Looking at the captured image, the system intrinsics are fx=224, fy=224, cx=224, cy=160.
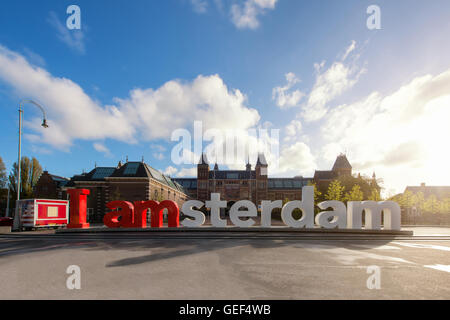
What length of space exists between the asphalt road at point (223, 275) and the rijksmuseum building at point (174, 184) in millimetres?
28135

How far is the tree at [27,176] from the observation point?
50.4 metres

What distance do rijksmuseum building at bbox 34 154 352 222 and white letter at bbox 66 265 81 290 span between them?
30.8 metres

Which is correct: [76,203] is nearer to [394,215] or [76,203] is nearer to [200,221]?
[200,221]

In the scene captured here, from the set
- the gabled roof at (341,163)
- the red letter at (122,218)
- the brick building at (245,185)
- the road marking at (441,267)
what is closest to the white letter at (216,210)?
the red letter at (122,218)

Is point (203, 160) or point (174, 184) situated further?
point (203, 160)

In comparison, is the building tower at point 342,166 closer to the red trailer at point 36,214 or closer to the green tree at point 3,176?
the red trailer at point 36,214

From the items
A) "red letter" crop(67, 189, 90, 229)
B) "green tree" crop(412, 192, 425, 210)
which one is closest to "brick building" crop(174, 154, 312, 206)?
"green tree" crop(412, 192, 425, 210)

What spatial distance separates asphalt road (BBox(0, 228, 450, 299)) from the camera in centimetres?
544

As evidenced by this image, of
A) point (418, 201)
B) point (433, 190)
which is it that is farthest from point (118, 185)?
point (433, 190)

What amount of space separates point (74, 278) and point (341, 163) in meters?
72.1

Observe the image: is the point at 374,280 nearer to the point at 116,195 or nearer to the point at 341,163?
the point at 116,195

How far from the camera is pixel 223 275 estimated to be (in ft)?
22.4

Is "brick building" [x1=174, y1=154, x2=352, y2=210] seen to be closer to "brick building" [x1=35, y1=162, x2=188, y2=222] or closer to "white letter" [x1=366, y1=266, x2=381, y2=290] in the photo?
"brick building" [x1=35, y1=162, x2=188, y2=222]
